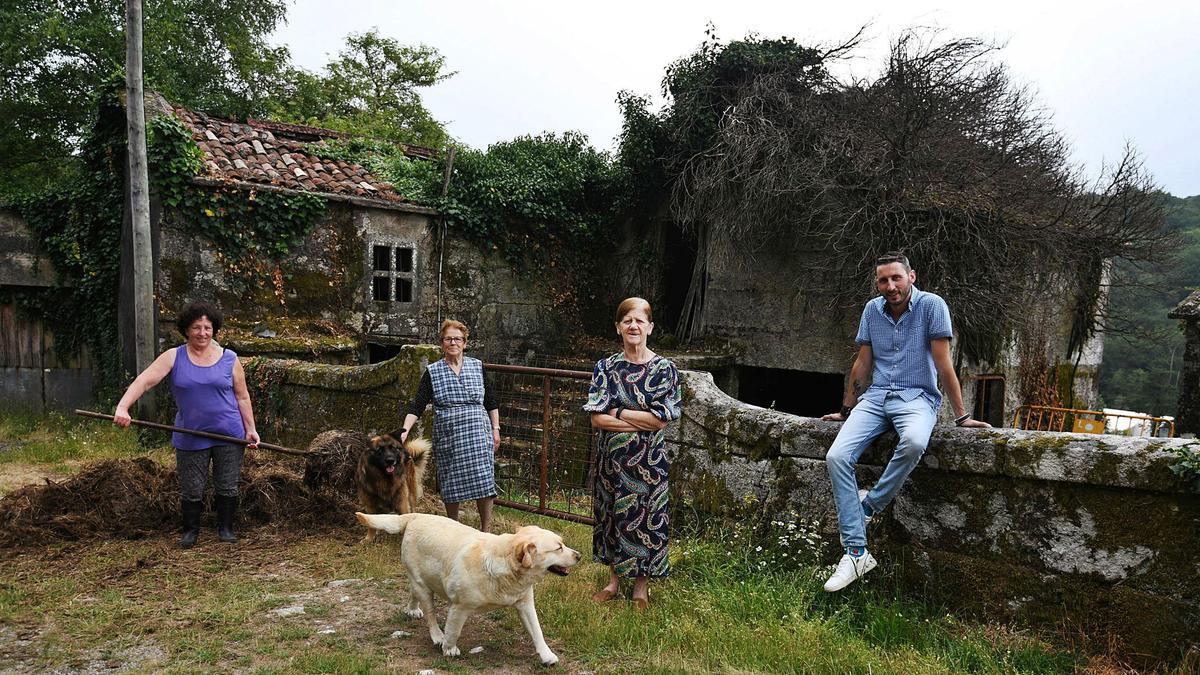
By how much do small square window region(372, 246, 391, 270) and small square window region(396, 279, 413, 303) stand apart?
0.34m

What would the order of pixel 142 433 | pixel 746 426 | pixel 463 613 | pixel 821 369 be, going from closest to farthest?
pixel 463 613
pixel 746 426
pixel 142 433
pixel 821 369

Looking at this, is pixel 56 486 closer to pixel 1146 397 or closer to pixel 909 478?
pixel 909 478

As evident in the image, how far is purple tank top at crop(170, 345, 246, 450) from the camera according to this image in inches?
215

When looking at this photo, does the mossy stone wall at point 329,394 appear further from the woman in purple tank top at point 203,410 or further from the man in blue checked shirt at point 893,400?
the man in blue checked shirt at point 893,400

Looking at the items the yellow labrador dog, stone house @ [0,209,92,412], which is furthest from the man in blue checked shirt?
stone house @ [0,209,92,412]

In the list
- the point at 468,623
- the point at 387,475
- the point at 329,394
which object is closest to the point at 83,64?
the point at 329,394

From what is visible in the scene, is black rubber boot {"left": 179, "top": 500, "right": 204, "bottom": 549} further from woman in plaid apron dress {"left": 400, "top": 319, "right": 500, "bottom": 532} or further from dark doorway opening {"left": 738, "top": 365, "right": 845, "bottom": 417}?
dark doorway opening {"left": 738, "top": 365, "right": 845, "bottom": 417}

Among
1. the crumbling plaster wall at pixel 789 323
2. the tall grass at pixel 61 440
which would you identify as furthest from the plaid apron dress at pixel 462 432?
the crumbling plaster wall at pixel 789 323

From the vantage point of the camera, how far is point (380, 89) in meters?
29.4

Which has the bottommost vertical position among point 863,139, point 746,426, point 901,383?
point 746,426

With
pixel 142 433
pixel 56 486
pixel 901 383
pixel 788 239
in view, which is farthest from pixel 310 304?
pixel 901 383

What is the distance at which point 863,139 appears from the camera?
34.1ft

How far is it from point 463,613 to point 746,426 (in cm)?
225

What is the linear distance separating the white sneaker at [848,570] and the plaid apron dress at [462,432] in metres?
2.53
